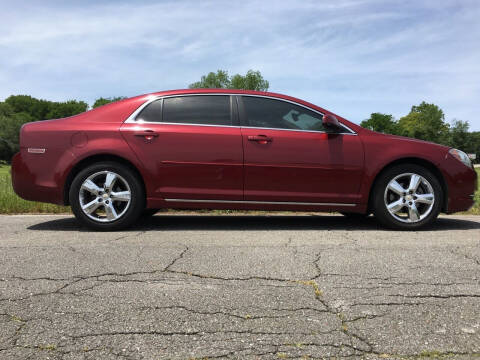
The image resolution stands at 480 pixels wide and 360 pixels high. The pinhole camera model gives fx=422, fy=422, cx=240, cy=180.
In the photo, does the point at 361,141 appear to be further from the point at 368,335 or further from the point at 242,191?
the point at 368,335

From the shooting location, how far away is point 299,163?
15.4ft

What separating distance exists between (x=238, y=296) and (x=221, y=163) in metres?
2.38

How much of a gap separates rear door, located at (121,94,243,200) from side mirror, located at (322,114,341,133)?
38.4 inches

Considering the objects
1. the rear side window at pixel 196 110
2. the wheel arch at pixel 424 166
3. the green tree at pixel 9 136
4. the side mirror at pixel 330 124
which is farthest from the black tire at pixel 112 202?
the green tree at pixel 9 136

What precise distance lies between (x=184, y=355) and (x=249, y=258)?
1631mm

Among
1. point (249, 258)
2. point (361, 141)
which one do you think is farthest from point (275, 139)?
point (249, 258)

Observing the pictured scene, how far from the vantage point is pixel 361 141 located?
15.8ft

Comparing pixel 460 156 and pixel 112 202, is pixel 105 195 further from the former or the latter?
pixel 460 156

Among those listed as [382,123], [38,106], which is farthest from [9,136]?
[382,123]

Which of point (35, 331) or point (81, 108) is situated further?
point (81, 108)

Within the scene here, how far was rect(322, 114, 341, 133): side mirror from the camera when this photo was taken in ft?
15.4

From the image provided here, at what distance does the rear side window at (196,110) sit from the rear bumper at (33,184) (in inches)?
56.4

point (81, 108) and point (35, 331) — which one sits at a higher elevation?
point (81, 108)

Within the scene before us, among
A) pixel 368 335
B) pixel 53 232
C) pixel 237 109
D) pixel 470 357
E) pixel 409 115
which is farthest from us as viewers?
pixel 409 115
